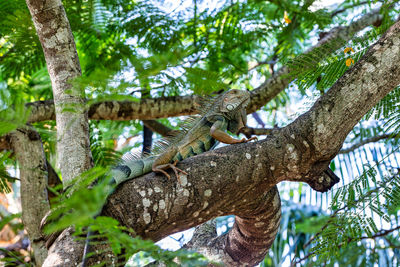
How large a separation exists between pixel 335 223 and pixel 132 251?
7.83 ft

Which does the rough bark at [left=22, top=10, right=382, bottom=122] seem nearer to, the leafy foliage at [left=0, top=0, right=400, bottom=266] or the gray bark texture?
the leafy foliage at [left=0, top=0, right=400, bottom=266]

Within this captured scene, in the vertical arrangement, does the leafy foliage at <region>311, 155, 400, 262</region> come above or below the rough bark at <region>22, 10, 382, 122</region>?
below

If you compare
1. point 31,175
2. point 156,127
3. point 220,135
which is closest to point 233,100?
point 220,135

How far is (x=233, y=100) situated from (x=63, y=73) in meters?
1.48

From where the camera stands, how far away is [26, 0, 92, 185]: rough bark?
351 cm

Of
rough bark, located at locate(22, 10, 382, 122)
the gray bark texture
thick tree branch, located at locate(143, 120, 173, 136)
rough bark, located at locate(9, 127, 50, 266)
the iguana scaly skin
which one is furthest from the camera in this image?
thick tree branch, located at locate(143, 120, 173, 136)

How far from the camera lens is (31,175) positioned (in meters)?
4.00

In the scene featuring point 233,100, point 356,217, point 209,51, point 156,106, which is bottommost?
point 356,217

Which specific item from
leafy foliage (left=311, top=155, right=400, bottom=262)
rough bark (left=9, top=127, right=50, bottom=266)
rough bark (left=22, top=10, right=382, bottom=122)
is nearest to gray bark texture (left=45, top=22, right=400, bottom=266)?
leafy foliage (left=311, top=155, right=400, bottom=262)

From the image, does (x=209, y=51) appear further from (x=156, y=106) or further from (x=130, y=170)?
(x=130, y=170)

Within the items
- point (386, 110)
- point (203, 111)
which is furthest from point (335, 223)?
point (203, 111)

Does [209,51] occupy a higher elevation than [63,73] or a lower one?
higher

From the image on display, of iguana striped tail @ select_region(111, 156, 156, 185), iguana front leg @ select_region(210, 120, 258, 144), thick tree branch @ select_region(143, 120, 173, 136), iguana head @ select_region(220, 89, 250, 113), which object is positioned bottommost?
iguana striped tail @ select_region(111, 156, 156, 185)

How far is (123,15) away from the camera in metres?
6.18
